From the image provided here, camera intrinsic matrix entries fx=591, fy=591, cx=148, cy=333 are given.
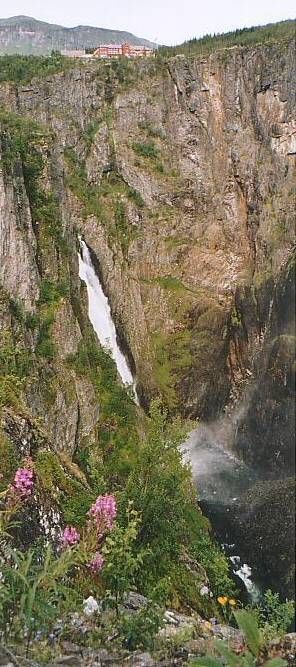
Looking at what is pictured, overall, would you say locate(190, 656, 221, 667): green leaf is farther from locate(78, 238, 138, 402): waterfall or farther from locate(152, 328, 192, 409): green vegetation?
locate(152, 328, 192, 409): green vegetation

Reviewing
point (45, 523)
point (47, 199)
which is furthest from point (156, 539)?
point (47, 199)

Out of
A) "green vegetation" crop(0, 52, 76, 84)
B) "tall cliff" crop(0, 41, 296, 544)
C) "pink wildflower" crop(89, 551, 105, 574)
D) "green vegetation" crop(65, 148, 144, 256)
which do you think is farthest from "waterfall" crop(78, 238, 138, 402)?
"pink wildflower" crop(89, 551, 105, 574)

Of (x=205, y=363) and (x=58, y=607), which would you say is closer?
(x=58, y=607)

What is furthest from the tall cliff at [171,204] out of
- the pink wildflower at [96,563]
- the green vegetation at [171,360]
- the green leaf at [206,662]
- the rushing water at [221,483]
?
the green leaf at [206,662]

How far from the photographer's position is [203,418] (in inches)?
592

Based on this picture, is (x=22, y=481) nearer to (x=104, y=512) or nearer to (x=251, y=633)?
(x=104, y=512)

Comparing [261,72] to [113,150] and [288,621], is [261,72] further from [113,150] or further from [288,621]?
[288,621]

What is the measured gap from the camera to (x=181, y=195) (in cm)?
1831

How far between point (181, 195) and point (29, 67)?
227 inches

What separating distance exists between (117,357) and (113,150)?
7.59m

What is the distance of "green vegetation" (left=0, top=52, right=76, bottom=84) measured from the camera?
55.4 feet

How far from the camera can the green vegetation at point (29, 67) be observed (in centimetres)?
1689

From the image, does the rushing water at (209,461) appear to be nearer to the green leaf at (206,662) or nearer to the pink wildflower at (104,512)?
the pink wildflower at (104,512)

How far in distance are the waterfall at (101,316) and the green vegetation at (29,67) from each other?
6.08 m
